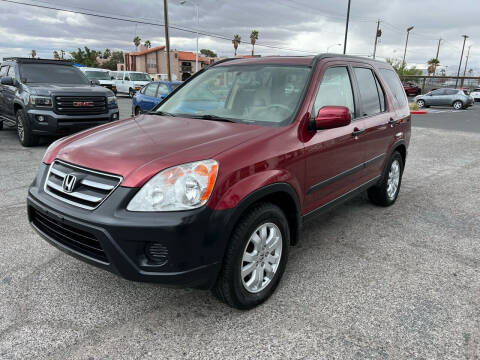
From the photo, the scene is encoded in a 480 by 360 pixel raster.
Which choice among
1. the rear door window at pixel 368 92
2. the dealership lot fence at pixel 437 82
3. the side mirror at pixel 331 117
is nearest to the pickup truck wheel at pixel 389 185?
the rear door window at pixel 368 92

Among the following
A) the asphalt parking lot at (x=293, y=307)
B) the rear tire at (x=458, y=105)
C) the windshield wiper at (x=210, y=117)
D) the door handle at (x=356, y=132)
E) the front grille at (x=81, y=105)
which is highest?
the windshield wiper at (x=210, y=117)

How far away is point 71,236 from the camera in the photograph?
246 cm

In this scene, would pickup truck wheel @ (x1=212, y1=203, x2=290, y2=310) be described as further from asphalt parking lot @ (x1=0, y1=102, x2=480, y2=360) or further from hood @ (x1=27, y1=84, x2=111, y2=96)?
hood @ (x1=27, y1=84, x2=111, y2=96)

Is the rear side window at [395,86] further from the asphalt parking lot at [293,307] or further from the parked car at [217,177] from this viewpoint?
the asphalt parking lot at [293,307]

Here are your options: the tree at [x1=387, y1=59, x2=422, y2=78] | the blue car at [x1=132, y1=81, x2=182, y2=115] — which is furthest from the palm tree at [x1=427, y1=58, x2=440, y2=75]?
the blue car at [x1=132, y1=81, x2=182, y2=115]

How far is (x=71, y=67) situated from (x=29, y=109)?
2035mm

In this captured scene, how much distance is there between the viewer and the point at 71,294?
2.88 m

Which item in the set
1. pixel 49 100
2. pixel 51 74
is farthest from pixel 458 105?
pixel 49 100

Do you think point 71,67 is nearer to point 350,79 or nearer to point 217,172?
point 350,79

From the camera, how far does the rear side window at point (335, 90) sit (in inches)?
128

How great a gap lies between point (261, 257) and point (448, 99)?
27132mm

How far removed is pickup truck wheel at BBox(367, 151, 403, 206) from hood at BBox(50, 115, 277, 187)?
2521 millimetres

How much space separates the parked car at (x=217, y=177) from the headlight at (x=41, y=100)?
509 cm

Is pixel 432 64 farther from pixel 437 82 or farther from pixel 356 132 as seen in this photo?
pixel 356 132
